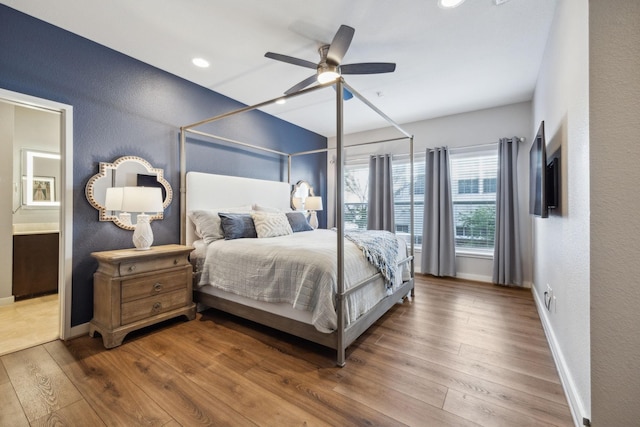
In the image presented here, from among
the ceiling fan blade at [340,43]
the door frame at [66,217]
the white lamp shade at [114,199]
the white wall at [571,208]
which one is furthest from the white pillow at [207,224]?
the white wall at [571,208]

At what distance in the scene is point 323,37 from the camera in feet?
8.16

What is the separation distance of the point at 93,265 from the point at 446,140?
5040 mm

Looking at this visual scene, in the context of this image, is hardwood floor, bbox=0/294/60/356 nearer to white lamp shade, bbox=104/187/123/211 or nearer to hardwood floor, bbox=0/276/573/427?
hardwood floor, bbox=0/276/573/427

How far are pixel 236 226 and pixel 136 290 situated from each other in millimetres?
1083

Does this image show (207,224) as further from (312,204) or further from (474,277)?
(474,277)

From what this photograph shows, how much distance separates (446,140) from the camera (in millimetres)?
4527

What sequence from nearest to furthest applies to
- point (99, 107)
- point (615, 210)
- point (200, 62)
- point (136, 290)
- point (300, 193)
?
point (615, 210)
point (136, 290)
point (99, 107)
point (200, 62)
point (300, 193)

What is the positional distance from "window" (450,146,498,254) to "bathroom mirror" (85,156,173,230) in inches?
171

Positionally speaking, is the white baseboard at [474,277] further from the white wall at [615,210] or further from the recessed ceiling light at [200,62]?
the recessed ceiling light at [200,62]

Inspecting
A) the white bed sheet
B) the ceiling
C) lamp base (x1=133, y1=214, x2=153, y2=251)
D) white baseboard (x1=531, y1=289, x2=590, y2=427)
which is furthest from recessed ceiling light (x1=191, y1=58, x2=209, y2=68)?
white baseboard (x1=531, y1=289, x2=590, y2=427)

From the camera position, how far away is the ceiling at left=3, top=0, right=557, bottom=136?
2125 millimetres

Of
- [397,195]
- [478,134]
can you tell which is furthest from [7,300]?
[478,134]

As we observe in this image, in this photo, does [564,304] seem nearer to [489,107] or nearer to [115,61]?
[489,107]

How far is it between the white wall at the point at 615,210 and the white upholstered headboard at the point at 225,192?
3.44 meters
